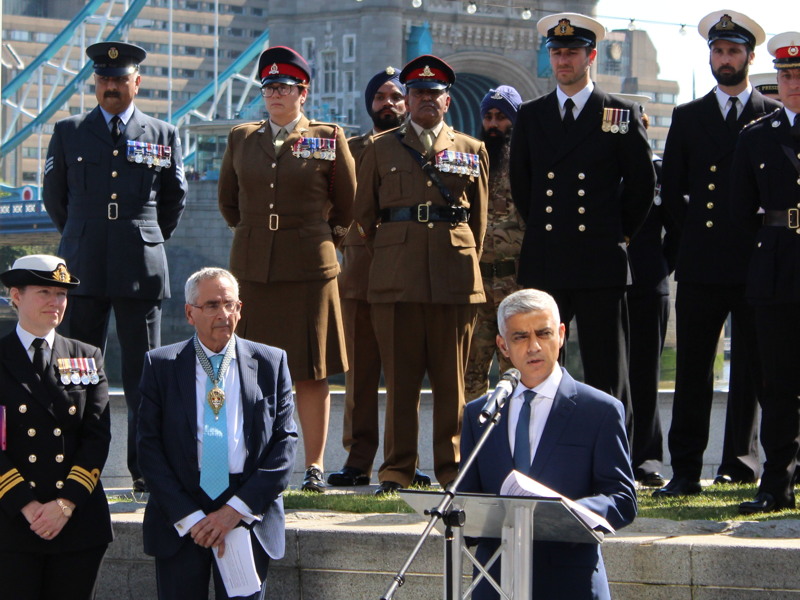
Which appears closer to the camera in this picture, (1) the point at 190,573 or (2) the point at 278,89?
(1) the point at 190,573

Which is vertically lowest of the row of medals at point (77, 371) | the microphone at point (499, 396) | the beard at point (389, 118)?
the row of medals at point (77, 371)

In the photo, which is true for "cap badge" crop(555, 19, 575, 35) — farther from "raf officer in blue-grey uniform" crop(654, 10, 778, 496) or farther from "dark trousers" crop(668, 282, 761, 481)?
"dark trousers" crop(668, 282, 761, 481)

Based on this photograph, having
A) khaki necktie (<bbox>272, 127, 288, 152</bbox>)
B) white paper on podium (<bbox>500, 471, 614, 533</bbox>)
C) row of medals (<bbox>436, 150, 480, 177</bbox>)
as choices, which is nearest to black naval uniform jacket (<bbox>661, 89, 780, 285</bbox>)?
row of medals (<bbox>436, 150, 480, 177</bbox>)

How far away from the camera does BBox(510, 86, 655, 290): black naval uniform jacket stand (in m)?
6.00

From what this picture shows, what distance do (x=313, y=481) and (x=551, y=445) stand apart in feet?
8.13

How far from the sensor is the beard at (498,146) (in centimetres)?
700

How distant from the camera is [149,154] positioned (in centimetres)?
639

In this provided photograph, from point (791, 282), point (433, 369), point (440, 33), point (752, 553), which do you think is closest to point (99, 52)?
point (433, 369)

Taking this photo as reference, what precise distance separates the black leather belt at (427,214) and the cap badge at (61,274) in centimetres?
177

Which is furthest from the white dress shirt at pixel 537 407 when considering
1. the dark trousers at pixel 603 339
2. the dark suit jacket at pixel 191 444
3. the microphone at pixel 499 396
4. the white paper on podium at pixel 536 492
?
the dark trousers at pixel 603 339

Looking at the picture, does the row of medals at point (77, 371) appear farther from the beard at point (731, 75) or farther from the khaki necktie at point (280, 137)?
the beard at point (731, 75)

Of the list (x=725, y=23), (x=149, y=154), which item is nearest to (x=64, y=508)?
(x=149, y=154)

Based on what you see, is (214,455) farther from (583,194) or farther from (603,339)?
(583,194)

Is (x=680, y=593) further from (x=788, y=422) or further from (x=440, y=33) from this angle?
(x=440, y=33)
